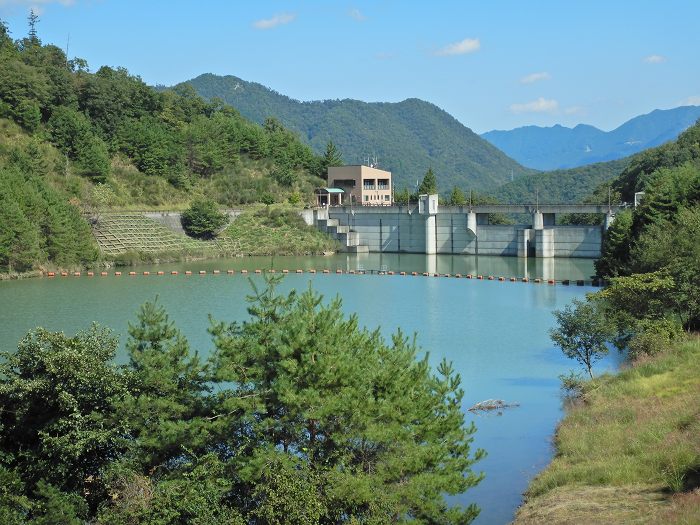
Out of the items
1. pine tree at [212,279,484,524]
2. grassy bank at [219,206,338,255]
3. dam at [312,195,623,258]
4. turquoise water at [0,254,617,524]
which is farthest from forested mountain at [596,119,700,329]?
grassy bank at [219,206,338,255]

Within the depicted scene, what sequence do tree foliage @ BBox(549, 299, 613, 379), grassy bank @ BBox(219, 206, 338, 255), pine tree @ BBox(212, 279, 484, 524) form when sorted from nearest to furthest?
pine tree @ BBox(212, 279, 484, 524)
tree foliage @ BBox(549, 299, 613, 379)
grassy bank @ BBox(219, 206, 338, 255)

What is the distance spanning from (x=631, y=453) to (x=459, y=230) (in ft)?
133

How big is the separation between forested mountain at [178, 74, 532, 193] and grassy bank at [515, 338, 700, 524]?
11352 cm

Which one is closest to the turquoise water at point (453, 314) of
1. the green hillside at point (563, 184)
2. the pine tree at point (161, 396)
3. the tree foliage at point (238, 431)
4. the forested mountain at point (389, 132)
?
the tree foliage at point (238, 431)

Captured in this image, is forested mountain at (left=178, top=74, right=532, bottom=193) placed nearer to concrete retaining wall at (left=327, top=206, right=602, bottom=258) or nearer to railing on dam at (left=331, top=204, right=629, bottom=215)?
concrete retaining wall at (left=327, top=206, right=602, bottom=258)

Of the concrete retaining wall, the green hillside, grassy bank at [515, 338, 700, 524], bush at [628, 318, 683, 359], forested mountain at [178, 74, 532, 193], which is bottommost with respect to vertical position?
grassy bank at [515, 338, 700, 524]

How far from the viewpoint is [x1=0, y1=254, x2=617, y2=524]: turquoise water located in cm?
1647

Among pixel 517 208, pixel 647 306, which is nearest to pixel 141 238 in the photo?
pixel 517 208

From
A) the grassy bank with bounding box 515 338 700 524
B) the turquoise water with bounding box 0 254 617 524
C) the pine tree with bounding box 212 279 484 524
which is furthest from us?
the turquoise water with bounding box 0 254 617 524

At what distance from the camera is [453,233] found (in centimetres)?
5356

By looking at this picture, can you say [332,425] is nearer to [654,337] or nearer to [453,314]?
[654,337]

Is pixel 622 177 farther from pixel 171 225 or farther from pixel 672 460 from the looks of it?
pixel 672 460

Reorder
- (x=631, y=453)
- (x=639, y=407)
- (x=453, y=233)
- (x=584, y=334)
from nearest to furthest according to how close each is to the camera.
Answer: (x=631, y=453), (x=639, y=407), (x=584, y=334), (x=453, y=233)

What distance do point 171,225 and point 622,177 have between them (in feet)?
108
